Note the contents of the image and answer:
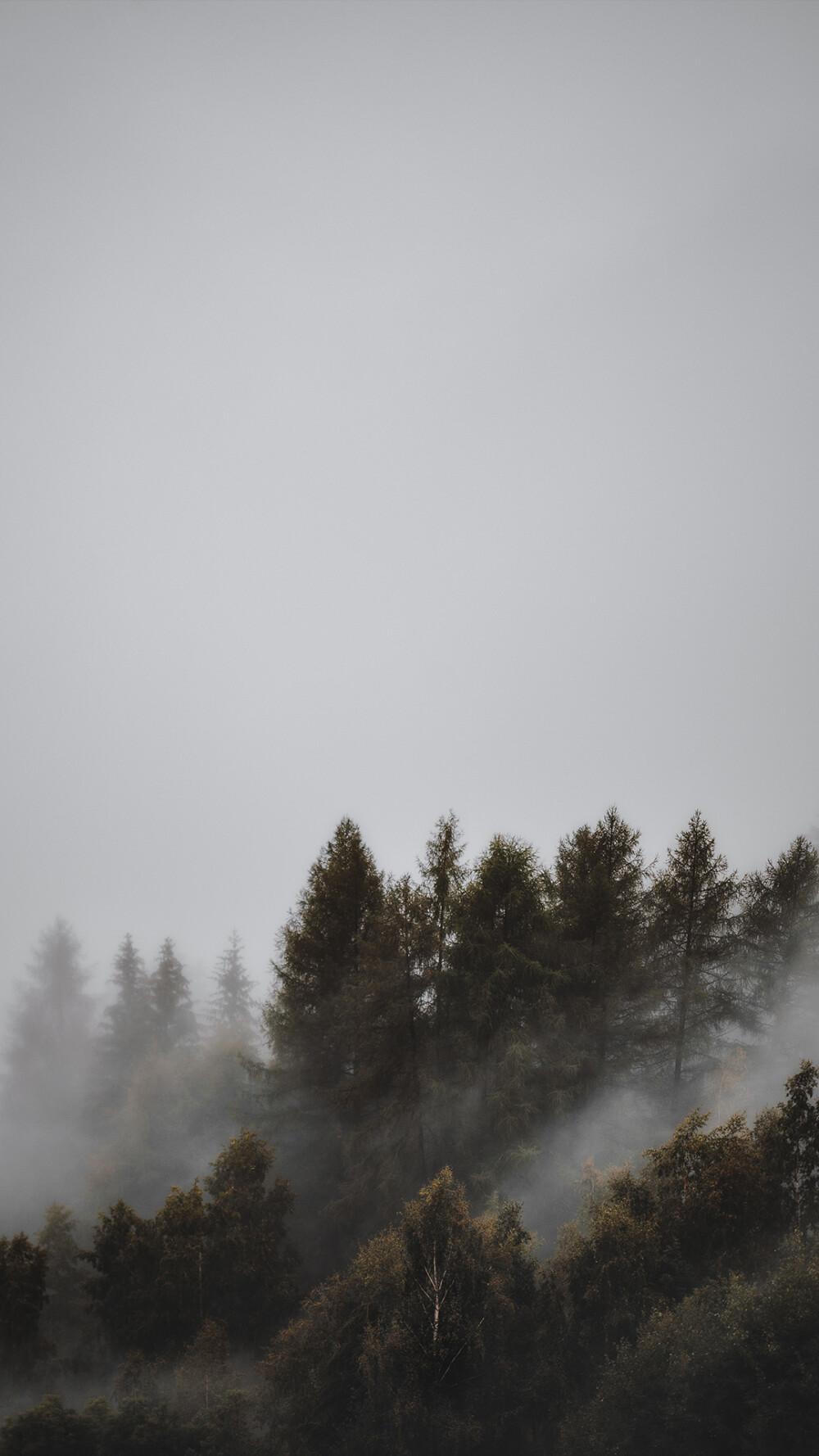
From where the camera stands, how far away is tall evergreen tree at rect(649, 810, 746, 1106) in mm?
19406

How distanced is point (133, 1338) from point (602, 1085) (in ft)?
40.5

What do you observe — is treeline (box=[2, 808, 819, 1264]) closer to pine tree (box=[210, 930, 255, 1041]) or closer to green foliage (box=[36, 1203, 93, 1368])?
green foliage (box=[36, 1203, 93, 1368])

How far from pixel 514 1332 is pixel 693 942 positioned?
33.5ft

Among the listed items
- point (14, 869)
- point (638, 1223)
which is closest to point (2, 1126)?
point (638, 1223)

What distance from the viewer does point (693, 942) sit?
19719 millimetres

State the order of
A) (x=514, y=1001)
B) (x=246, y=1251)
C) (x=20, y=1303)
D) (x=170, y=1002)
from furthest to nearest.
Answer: (x=170, y=1002) < (x=514, y=1001) < (x=246, y=1251) < (x=20, y=1303)

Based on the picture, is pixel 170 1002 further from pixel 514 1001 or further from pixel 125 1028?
pixel 514 1001

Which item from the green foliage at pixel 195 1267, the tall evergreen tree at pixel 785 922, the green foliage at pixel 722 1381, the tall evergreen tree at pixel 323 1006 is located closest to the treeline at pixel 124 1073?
the tall evergreen tree at pixel 323 1006

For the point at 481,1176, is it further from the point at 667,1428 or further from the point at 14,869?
the point at 14,869

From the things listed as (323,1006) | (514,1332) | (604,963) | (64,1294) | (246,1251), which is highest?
(604,963)

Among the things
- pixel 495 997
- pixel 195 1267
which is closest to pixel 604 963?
pixel 495 997

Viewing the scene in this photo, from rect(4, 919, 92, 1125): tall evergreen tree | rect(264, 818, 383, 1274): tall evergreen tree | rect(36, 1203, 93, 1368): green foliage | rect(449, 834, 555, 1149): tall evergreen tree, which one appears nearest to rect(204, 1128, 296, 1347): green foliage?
rect(36, 1203, 93, 1368): green foliage

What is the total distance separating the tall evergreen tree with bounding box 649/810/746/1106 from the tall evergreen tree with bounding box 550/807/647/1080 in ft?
2.14

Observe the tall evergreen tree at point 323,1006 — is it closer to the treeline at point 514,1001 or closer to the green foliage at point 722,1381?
the treeline at point 514,1001
